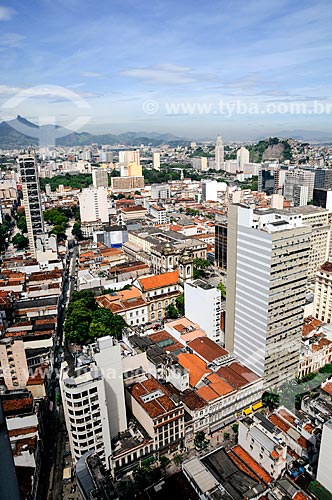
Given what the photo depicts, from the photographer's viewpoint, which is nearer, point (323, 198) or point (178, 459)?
point (178, 459)

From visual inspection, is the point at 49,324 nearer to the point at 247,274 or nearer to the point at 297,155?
the point at 247,274

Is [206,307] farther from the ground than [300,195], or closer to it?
closer to it

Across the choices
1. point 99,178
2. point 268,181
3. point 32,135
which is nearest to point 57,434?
point 32,135

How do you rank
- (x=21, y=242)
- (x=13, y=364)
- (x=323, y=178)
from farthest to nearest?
(x=323, y=178) → (x=21, y=242) → (x=13, y=364)

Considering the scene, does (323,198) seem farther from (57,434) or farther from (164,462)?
(57,434)

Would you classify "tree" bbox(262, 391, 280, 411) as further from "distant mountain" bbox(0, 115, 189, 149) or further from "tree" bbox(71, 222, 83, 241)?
"tree" bbox(71, 222, 83, 241)

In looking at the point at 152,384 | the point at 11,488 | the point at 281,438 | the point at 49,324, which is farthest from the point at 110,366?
the point at 11,488
